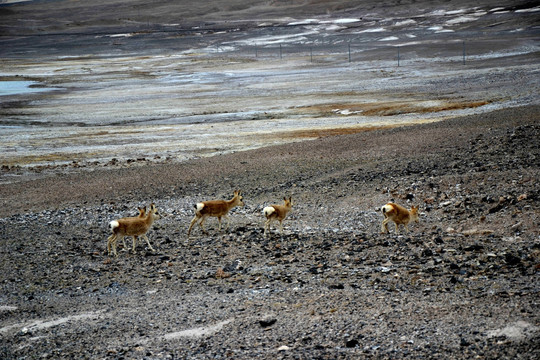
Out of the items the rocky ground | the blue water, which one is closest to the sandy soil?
the rocky ground

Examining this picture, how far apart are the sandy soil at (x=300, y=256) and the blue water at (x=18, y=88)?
33772 mm

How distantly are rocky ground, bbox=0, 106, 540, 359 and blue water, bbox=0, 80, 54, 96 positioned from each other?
39366mm

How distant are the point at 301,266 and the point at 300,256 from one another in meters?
0.67

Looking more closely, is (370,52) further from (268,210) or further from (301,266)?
(301,266)

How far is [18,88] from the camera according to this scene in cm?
6206

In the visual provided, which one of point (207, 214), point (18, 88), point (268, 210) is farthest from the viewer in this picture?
point (18, 88)

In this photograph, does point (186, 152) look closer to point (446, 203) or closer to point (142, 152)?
point (142, 152)

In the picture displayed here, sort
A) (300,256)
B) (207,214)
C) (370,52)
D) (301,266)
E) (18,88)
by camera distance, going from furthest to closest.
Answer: (370,52)
(18,88)
(207,214)
(300,256)
(301,266)

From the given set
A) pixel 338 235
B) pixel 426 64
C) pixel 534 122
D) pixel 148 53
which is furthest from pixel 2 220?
pixel 148 53

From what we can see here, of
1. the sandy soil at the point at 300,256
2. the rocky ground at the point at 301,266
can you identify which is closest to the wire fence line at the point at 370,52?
the sandy soil at the point at 300,256

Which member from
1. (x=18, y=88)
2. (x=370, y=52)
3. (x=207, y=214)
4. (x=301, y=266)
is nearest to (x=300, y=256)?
(x=301, y=266)

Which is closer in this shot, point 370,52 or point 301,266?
point 301,266

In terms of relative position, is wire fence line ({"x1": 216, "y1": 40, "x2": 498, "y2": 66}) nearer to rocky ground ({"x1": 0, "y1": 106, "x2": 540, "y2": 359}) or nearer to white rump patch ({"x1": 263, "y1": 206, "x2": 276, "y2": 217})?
rocky ground ({"x1": 0, "y1": 106, "x2": 540, "y2": 359})

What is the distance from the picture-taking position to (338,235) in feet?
47.6
